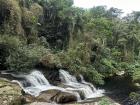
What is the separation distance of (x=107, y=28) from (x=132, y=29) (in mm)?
3213

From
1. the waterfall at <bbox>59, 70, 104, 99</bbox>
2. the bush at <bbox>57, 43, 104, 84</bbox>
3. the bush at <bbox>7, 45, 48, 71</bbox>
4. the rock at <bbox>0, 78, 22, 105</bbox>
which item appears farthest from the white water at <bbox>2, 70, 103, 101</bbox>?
the rock at <bbox>0, 78, 22, 105</bbox>

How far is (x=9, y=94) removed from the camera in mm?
12109

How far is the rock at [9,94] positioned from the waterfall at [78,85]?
578 centimetres

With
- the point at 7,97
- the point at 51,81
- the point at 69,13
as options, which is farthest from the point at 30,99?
the point at 69,13

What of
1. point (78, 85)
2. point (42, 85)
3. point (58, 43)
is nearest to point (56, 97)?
point (42, 85)

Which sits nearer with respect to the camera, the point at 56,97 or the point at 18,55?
the point at 56,97

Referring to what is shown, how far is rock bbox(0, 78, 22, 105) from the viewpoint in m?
11.6

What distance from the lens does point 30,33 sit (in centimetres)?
2383

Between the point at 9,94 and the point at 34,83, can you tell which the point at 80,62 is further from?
the point at 9,94

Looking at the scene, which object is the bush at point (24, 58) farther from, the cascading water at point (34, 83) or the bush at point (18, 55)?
the cascading water at point (34, 83)

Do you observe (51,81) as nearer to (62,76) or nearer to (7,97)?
(62,76)

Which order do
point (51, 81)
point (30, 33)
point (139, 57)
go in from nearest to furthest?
point (51, 81) → point (30, 33) → point (139, 57)

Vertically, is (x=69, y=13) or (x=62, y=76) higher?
(x=69, y=13)

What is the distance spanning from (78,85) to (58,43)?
7.18 m
